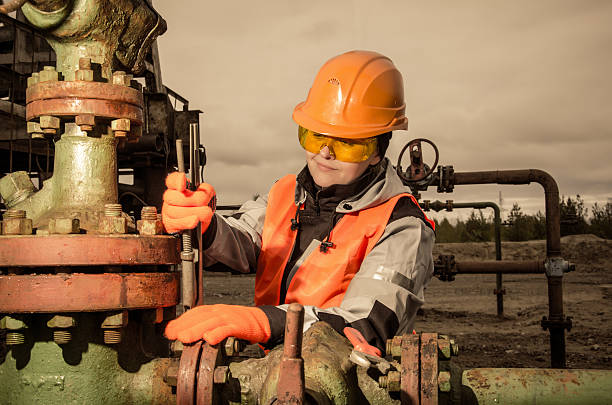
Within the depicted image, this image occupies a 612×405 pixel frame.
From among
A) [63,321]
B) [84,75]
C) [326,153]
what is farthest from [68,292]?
[326,153]

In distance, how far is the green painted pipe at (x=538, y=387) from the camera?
1.30 meters

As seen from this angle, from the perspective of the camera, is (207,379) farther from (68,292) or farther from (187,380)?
(68,292)

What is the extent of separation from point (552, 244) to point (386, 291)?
10.9 feet

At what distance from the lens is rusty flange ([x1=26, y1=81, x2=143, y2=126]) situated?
159cm

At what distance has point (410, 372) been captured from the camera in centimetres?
124

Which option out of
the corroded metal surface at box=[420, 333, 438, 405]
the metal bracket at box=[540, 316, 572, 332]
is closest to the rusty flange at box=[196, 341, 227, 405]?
the corroded metal surface at box=[420, 333, 438, 405]

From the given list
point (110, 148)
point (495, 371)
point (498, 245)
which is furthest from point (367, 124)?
point (498, 245)

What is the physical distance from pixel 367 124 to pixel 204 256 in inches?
31.7

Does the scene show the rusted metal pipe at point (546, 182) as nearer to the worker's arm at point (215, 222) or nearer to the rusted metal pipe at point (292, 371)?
the worker's arm at point (215, 222)

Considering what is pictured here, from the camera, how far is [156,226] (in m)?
1.54

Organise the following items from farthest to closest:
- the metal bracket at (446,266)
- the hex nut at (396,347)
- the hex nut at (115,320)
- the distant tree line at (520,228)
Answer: the distant tree line at (520,228) < the metal bracket at (446,266) < the hex nut at (115,320) < the hex nut at (396,347)

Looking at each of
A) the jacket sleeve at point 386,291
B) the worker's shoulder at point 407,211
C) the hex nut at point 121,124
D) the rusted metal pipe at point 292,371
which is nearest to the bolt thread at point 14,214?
the hex nut at point 121,124

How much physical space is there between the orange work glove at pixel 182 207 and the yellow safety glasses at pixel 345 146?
0.63m

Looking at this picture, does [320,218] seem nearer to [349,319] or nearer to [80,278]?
[349,319]
